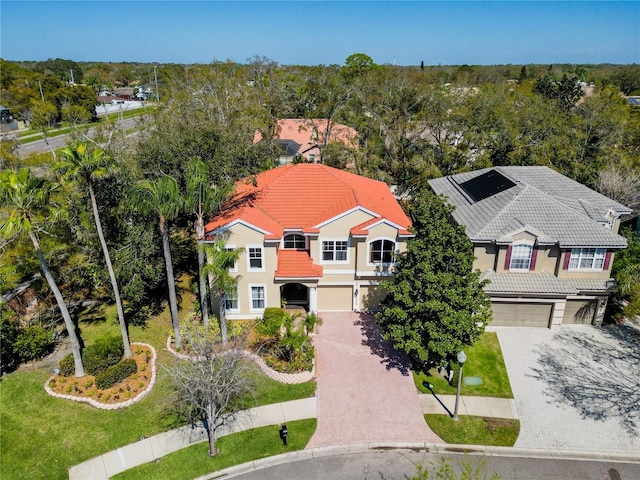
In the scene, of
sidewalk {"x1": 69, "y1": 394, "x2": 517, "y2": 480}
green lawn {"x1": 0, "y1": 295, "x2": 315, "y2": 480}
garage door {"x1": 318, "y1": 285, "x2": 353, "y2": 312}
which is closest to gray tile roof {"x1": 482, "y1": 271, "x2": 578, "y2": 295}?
sidewalk {"x1": 69, "y1": 394, "x2": 517, "y2": 480}

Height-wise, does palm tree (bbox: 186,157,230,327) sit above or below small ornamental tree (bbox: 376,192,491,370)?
above

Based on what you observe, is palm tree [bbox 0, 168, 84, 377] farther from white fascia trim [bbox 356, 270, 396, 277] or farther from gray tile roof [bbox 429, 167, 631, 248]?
gray tile roof [bbox 429, 167, 631, 248]

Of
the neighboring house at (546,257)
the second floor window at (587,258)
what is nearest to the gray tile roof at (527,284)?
the neighboring house at (546,257)

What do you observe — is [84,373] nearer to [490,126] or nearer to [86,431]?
[86,431]

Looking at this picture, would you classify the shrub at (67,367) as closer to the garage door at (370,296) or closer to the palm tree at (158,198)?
the palm tree at (158,198)

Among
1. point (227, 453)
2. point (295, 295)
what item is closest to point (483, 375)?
point (295, 295)

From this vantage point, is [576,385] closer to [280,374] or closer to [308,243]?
[280,374]

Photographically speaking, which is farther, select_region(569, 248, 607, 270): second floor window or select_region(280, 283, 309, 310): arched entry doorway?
select_region(280, 283, 309, 310): arched entry doorway
